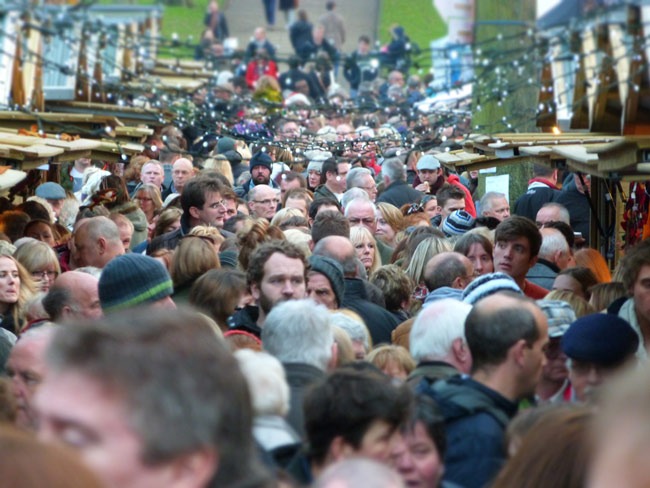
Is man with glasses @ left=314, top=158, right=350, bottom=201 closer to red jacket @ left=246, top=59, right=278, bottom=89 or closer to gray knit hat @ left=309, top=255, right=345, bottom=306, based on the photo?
red jacket @ left=246, top=59, right=278, bottom=89

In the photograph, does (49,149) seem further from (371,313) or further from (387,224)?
(371,313)

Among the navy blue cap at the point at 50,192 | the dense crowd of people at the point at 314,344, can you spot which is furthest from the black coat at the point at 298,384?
the navy blue cap at the point at 50,192

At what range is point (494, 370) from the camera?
5.43 m

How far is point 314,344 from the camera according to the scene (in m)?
A: 5.59

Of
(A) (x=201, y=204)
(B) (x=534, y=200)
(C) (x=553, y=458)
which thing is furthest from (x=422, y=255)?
(C) (x=553, y=458)

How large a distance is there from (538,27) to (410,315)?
3.21 meters

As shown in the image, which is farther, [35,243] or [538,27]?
[35,243]

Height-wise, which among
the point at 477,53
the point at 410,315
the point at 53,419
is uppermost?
the point at 477,53

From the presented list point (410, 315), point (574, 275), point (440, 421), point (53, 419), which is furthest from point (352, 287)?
point (53, 419)

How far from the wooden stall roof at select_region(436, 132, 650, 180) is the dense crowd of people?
1.91 ft

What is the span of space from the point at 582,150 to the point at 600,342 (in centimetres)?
416

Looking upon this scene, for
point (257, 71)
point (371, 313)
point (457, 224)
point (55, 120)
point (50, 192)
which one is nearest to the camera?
point (371, 313)

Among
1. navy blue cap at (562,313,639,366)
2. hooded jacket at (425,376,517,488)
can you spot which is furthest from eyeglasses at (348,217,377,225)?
hooded jacket at (425,376,517,488)

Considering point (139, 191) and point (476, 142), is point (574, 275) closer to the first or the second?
point (476, 142)
